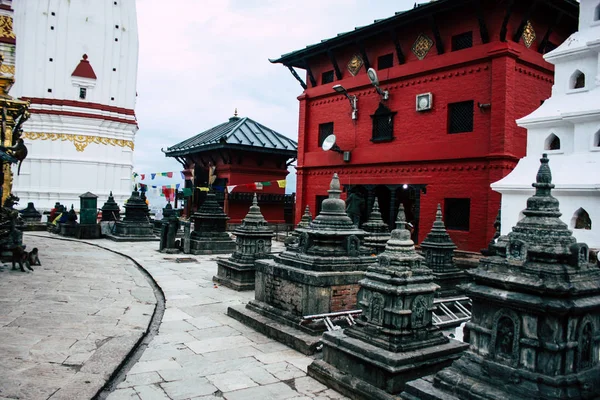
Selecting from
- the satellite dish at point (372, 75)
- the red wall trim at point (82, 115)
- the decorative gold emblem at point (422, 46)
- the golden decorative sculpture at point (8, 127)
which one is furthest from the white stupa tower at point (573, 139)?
the red wall trim at point (82, 115)

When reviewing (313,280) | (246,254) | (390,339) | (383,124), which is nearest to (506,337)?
(390,339)

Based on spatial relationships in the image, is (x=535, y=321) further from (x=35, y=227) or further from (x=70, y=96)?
(x=70, y=96)

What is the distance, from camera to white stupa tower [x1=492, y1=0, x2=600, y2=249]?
9289 millimetres

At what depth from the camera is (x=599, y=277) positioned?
388 centimetres

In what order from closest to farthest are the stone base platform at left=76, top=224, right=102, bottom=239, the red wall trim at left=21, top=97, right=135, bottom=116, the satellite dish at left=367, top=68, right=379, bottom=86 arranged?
the satellite dish at left=367, top=68, right=379, bottom=86 → the stone base platform at left=76, top=224, right=102, bottom=239 → the red wall trim at left=21, top=97, right=135, bottom=116

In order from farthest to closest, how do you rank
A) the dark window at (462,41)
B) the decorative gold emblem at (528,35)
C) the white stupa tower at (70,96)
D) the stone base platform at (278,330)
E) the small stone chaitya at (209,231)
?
the white stupa tower at (70,96)
the small stone chaitya at (209,231)
the dark window at (462,41)
the decorative gold emblem at (528,35)
the stone base platform at (278,330)

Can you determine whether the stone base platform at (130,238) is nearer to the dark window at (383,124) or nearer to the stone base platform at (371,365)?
the dark window at (383,124)

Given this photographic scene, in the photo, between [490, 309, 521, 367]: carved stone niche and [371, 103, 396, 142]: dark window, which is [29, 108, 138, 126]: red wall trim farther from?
[490, 309, 521, 367]: carved stone niche

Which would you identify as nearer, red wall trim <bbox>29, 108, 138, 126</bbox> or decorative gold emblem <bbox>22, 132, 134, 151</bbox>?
red wall trim <bbox>29, 108, 138, 126</bbox>

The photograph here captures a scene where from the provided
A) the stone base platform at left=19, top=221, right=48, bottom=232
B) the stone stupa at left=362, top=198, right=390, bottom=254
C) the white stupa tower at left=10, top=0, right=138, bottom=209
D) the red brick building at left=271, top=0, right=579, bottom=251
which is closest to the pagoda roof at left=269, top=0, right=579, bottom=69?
the red brick building at left=271, top=0, right=579, bottom=251

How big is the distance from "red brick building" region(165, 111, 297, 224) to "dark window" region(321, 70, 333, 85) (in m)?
7.50

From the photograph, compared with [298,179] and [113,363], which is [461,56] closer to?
[298,179]

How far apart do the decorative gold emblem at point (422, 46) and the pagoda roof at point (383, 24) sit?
2.64ft

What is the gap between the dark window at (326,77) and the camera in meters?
22.0
